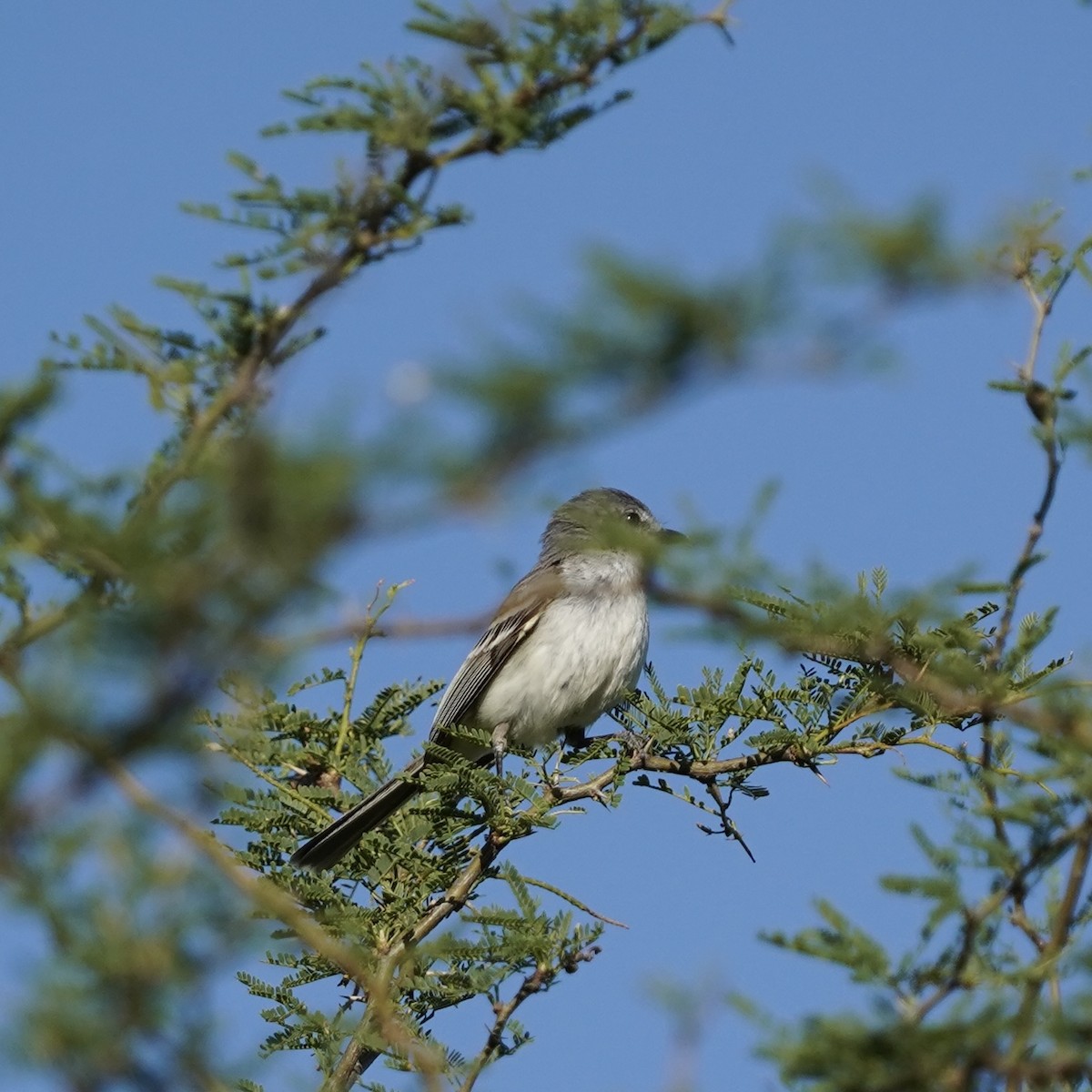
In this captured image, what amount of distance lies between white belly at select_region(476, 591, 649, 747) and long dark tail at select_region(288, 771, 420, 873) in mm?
2574

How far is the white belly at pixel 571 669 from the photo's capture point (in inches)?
312

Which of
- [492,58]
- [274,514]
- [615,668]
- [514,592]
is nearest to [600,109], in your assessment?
[492,58]

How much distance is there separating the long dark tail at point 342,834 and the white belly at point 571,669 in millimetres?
2574

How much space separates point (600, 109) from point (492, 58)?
254mm

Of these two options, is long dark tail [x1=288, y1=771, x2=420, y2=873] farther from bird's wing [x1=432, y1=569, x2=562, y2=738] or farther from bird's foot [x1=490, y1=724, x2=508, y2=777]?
bird's wing [x1=432, y1=569, x2=562, y2=738]

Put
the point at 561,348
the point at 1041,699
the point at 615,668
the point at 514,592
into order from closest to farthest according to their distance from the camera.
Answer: the point at 561,348
the point at 1041,699
the point at 615,668
the point at 514,592

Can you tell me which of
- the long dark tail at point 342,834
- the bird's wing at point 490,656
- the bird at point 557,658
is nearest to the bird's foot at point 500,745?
the bird at point 557,658

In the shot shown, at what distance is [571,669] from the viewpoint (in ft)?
26.2

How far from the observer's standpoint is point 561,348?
224 centimetres

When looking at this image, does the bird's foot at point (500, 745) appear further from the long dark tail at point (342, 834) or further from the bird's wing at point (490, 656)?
the long dark tail at point (342, 834)

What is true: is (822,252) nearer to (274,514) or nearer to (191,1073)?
(274,514)

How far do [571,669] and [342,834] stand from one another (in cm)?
291

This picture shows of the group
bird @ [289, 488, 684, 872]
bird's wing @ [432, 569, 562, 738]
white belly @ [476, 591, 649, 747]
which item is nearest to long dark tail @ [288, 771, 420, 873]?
bird @ [289, 488, 684, 872]

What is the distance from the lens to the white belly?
7.92 m
